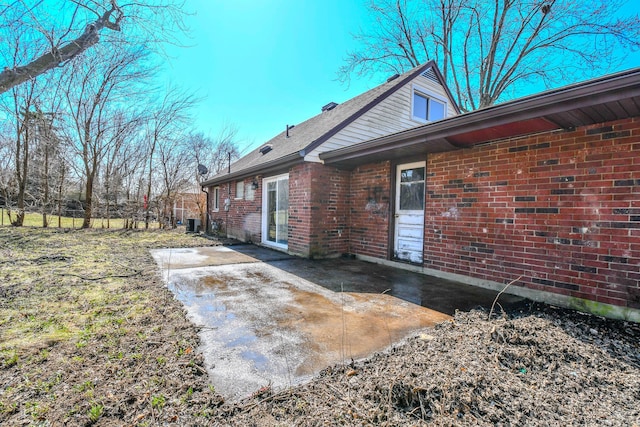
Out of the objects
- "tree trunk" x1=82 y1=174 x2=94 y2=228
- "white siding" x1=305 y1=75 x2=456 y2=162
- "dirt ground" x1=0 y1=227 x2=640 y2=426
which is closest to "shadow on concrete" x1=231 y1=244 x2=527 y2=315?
"dirt ground" x1=0 y1=227 x2=640 y2=426

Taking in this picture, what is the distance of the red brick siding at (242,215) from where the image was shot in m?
9.23

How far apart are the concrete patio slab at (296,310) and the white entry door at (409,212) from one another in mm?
471

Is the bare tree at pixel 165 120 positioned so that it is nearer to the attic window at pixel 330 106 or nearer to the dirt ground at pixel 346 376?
the attic window at pixel 330 106

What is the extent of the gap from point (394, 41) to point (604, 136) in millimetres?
14179

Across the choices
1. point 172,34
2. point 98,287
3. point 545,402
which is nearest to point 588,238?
point 545,402

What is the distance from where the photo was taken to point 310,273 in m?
5.34

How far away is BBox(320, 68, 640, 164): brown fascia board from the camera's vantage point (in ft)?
8.78

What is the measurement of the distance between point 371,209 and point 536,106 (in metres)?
3.74

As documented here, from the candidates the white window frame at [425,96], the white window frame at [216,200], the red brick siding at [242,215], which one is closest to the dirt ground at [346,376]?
the red brick siding at [242,215]

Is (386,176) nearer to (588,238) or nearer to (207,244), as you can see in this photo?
(588,238)

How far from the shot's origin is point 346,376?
2.01 m

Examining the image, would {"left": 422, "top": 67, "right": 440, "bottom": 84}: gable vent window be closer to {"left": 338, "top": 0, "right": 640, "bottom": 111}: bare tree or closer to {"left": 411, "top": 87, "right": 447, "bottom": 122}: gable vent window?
{"left": 411, "top": 87, "right": 447, "bottom": 122}: gable vent window

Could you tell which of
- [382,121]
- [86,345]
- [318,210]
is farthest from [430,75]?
[86,345]

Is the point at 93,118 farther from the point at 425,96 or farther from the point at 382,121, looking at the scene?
the point at 425,96
